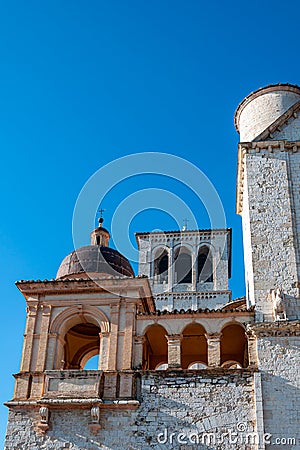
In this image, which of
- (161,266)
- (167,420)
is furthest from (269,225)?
(161,266)

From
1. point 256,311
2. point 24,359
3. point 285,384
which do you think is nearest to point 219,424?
point 285,384

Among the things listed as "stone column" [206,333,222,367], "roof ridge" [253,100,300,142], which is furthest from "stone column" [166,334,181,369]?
"roof ridge" [253,100,300,142]

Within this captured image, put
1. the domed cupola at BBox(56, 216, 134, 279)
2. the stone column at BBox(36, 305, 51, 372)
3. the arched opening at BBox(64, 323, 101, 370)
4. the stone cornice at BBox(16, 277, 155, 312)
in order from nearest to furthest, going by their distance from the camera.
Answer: the stone column at BBox(36, 305, 51, 372) → the stone cornice at BBox(16, 277, 155, 312) → the domed cupola at BBox(56, 216, 134, 279) → the arched opening at BBox(64, 323, 101, 370)

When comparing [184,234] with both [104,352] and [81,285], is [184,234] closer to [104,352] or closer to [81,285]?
[81,285]

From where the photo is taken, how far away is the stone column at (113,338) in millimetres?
19877

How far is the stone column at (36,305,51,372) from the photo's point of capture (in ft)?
66.2

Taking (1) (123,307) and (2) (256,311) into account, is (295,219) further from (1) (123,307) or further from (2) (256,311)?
(1) (123,307)

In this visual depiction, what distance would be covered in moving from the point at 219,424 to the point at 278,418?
1.63 meters

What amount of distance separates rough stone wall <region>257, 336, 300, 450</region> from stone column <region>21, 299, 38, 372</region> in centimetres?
687

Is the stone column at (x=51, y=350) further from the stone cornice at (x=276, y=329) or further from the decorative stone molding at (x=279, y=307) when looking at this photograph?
the decorative stone molding at (x=279, y=307)

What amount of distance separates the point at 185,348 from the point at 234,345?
1.75 metres

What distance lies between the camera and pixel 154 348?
2370 cm

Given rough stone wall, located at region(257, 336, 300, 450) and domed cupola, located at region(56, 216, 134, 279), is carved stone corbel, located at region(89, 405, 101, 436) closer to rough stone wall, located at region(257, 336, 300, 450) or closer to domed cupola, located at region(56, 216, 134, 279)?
rough stone wall, located at region(257, 336, 300, 450)

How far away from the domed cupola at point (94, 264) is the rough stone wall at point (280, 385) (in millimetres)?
6741
